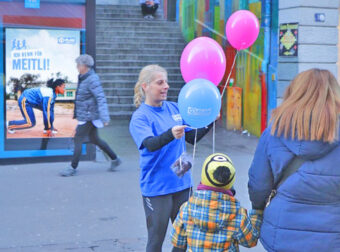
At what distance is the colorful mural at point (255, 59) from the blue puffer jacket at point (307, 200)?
8.84 meters

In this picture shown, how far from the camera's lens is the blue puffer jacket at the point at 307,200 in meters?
2.95

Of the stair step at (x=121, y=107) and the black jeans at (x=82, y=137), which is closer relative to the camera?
the black jeans at (x=82, y=137)

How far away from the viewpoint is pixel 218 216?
10.5 feet

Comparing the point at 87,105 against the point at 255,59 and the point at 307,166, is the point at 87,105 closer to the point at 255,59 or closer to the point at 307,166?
the point at 255,59

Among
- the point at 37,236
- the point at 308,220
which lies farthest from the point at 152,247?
the point at 37,236

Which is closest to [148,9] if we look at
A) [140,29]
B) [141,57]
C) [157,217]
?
[140,29]

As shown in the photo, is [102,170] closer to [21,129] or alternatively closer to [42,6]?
[21,129]

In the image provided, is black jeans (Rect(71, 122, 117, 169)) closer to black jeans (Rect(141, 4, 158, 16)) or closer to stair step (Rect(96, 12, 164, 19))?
stair step (Rect(96, 12, 164, 19))

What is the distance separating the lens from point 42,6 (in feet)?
31.2

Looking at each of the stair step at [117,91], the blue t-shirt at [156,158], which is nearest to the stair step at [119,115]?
the stair step at [117,91]

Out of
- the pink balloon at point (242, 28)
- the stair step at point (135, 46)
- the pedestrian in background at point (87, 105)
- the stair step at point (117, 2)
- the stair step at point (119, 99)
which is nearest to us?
the pink balloon at point (242, 28)

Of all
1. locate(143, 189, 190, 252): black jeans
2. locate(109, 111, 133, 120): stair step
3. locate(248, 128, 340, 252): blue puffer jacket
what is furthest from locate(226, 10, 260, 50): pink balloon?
locate(109, 111, 133, 120): stair step

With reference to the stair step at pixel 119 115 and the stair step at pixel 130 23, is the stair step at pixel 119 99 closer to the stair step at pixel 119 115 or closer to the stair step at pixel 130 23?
the stair step at pixel 119 115

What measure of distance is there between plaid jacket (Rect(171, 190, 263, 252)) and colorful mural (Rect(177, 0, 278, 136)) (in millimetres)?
8714
